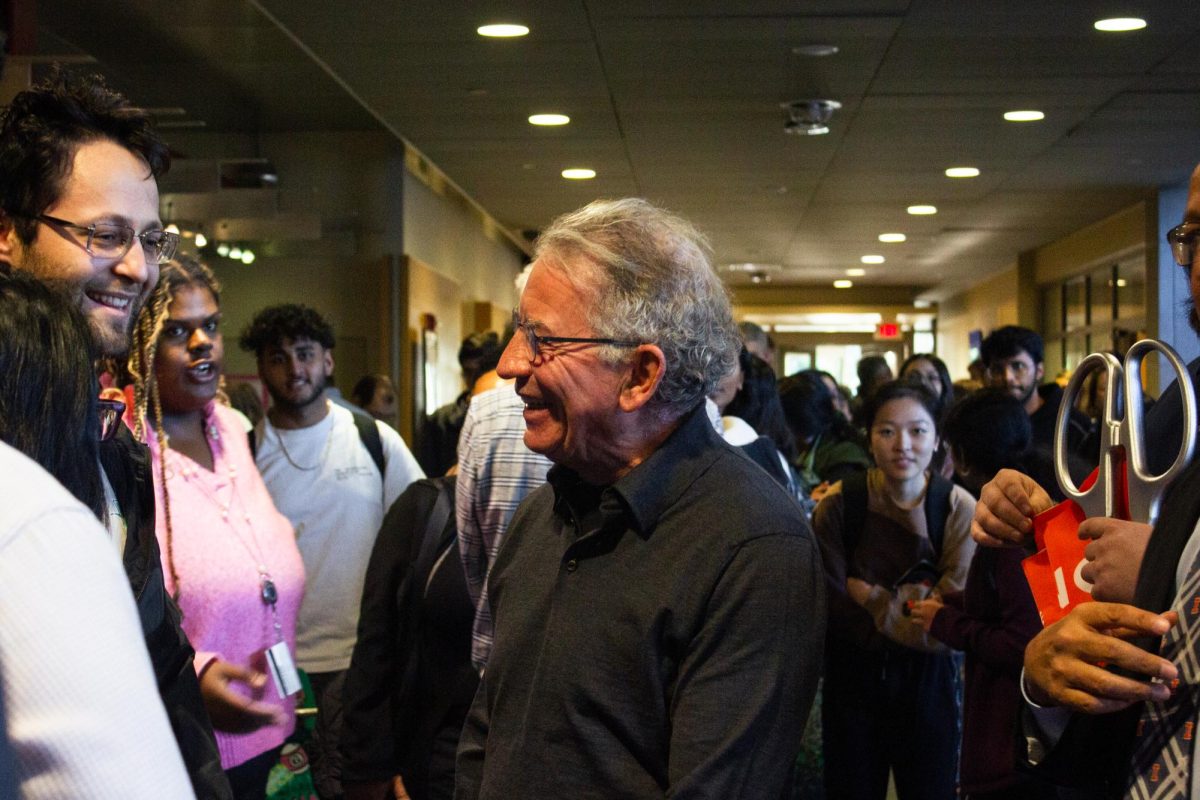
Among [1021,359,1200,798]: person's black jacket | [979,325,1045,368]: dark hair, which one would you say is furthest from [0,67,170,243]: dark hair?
[979,325,1045,368]: dark hair

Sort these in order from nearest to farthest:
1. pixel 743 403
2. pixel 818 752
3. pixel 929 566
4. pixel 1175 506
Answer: pixel 1175 506 → pixel 929 566 → pixel 818 752 → pixel 743 403

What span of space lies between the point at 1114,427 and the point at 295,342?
3299 mm

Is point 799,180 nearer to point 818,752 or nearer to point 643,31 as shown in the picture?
point 643,31

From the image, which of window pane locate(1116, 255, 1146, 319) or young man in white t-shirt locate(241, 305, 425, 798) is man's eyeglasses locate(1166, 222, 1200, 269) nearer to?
young man in white t-shirt locate(241, 305, 425, 798)

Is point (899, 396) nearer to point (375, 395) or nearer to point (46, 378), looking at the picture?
point (46, 378)

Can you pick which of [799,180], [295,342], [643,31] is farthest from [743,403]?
[799,180]

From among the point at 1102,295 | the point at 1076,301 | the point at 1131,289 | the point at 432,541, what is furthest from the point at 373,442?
the point at 1076,301

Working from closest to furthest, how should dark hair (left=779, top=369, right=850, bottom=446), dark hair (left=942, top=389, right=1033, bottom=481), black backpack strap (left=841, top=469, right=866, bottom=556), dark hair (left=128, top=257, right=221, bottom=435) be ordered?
dark hair (left=128, top=257, right=221, bottom=435)
dark hair (left=942, top=389, right=1033, bottom=481)
black backpack strap (left=841, top=469, right=866, bottom=556)
dark hair (left=779, top=369, right=850, bottom=446)

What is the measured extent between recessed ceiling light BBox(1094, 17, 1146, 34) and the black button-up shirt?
5129 mm

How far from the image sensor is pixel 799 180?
Answer: 35.7 feet

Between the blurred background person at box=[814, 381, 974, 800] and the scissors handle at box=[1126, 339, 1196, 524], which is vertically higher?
the scissors handle at box=[1126, 339, 1196, 524]

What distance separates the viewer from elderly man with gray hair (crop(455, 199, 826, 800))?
173 centimetres

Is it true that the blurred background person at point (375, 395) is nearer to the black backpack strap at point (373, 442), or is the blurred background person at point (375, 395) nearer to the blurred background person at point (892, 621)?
the black backpack strap at point (373, 442)

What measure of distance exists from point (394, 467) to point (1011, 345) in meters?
3.26
